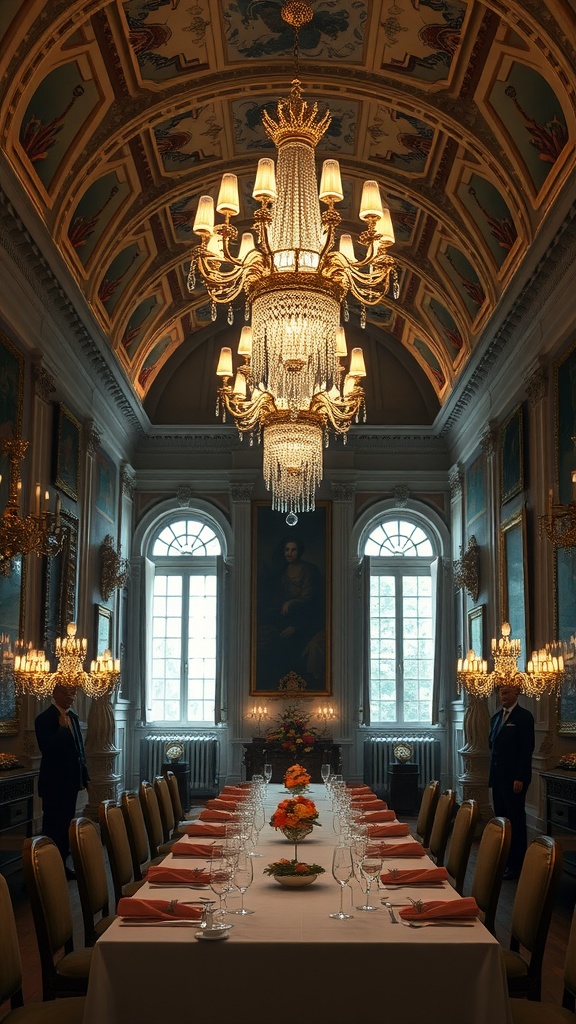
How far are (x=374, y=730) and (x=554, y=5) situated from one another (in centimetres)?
1194

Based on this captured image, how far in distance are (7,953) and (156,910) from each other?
0.56 meters

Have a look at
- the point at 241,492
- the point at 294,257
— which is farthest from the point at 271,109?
the point at 241,492

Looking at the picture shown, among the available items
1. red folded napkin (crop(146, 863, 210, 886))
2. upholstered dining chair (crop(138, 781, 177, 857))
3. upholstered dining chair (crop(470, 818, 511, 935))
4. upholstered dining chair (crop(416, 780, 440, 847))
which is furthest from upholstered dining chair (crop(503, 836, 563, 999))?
upholstered dining chair (crop(138, 781, 177, 857))

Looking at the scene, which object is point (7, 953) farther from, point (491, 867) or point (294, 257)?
point (294, 257)

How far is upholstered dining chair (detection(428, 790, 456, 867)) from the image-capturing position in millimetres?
6941

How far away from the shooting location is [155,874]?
473 cm

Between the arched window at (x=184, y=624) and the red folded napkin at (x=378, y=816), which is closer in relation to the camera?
the red folded napkin at (x=378, y=816)

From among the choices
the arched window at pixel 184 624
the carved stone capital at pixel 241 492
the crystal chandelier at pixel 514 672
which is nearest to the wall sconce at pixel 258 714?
the arched window at pixel 184 624

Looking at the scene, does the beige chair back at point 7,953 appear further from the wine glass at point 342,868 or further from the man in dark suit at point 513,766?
the man in dark suit at point 513,766

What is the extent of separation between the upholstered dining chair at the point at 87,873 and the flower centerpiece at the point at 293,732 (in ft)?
32.8

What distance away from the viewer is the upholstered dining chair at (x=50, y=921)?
174 inches

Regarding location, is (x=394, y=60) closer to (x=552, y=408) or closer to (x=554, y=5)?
(x=554, y=5)

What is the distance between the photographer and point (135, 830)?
6.77 m

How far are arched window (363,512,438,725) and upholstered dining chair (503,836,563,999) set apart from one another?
531 inches
